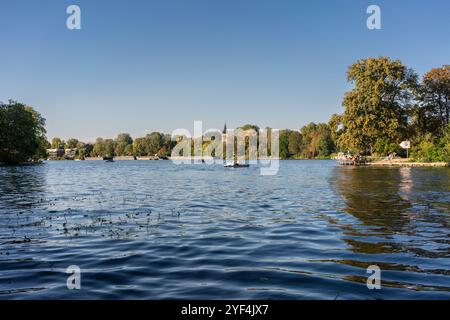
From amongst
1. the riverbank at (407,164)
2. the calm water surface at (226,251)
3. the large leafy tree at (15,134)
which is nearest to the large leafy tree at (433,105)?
the riverbank at (407,164)

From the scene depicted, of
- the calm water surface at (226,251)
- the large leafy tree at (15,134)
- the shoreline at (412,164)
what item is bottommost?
the calm water surface at (226,251)

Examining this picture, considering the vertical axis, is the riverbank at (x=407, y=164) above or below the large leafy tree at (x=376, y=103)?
below

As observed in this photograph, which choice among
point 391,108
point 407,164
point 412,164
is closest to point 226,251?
point 412,164

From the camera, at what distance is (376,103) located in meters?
88.4

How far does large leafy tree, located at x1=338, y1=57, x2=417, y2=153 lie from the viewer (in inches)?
3484

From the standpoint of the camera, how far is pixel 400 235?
14.8 meters

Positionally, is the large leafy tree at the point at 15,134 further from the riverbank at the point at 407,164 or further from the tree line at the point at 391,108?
the riverbank at the point at 407,164

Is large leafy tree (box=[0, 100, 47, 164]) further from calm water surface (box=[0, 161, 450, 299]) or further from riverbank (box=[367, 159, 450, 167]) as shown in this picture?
calm water surface (box=[0, 161, 450, 299])

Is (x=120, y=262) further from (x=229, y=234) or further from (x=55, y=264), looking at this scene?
(x=229, y=234)

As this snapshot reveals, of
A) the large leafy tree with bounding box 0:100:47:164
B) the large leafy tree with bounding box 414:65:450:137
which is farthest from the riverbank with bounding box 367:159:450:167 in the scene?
the large leafy tree with bounding box 0:100:47:164

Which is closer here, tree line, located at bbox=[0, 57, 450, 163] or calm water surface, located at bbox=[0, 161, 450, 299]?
calm water surface, located at bbox=[0, 161, 450, 299]

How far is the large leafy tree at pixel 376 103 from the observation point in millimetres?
88500

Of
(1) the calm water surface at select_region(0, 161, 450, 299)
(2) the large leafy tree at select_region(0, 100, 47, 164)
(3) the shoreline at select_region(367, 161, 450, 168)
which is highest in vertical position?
(2) the large leafy tree at select_region(0, 100, 47, 164)
